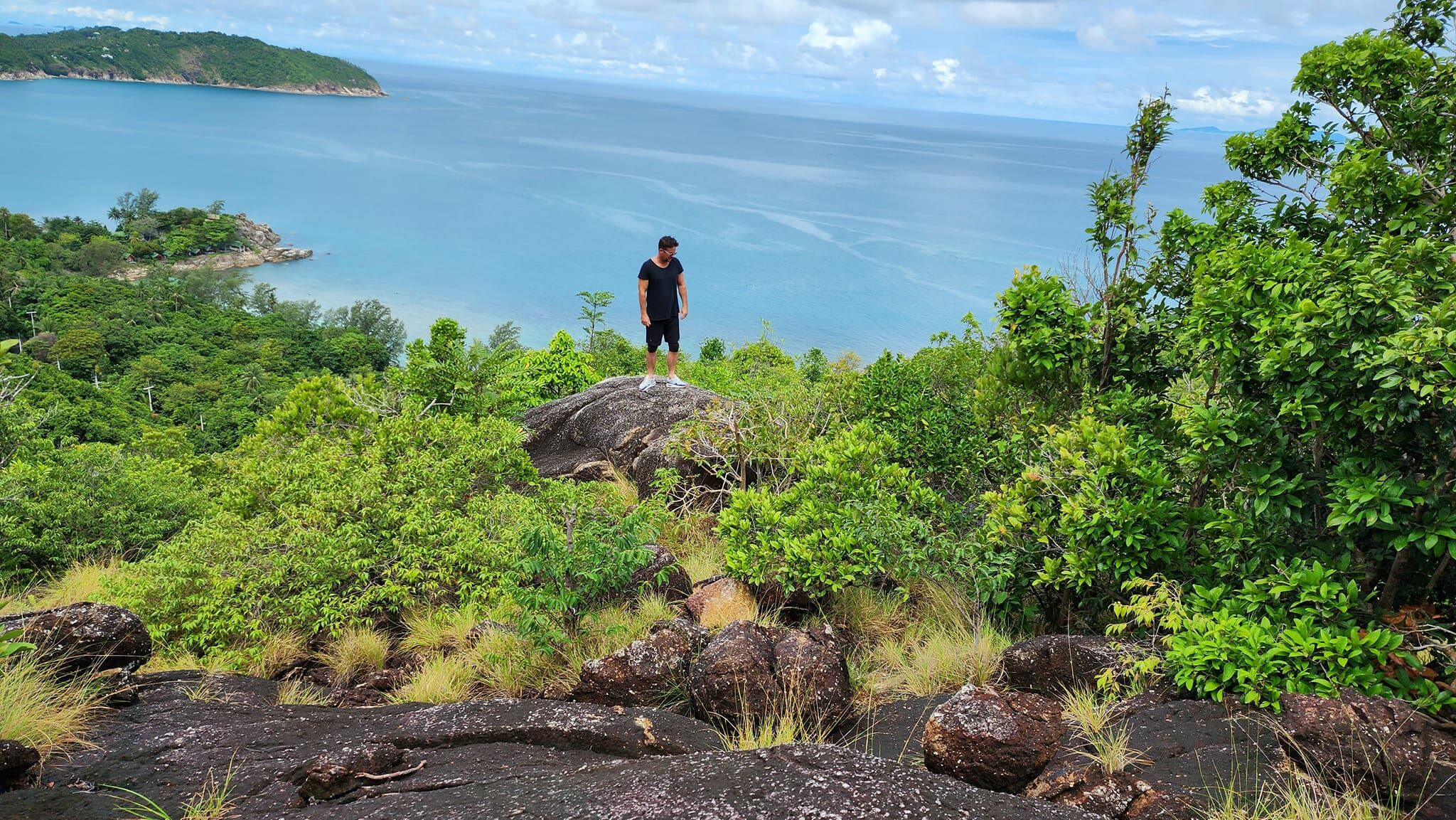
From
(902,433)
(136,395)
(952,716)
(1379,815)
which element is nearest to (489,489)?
(902,433)

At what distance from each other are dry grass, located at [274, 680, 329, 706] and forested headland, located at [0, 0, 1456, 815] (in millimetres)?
595

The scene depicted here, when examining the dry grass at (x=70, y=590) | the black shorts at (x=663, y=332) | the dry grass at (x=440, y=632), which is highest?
the black shorts at (x=663, y=332)

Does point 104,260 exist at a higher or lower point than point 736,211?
lower

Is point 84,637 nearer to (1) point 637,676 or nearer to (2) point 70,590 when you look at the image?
(1) point 637,676

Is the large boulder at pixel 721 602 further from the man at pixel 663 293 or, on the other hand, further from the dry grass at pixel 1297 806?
the man at pixel 663 293

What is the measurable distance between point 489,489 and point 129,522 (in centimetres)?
558

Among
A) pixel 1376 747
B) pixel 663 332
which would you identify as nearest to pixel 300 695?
pixel 1376 747

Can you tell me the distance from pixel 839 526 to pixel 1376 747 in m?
3.70

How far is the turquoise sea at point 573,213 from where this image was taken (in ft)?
250

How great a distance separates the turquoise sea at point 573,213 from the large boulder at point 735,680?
36.3m

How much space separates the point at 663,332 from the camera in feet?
40.0

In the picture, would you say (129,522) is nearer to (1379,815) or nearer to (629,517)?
(629,517)

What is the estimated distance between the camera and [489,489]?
9641 mm

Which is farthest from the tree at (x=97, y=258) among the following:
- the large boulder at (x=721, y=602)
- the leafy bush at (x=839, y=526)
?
the leafy bush at (x=839, y=526)
